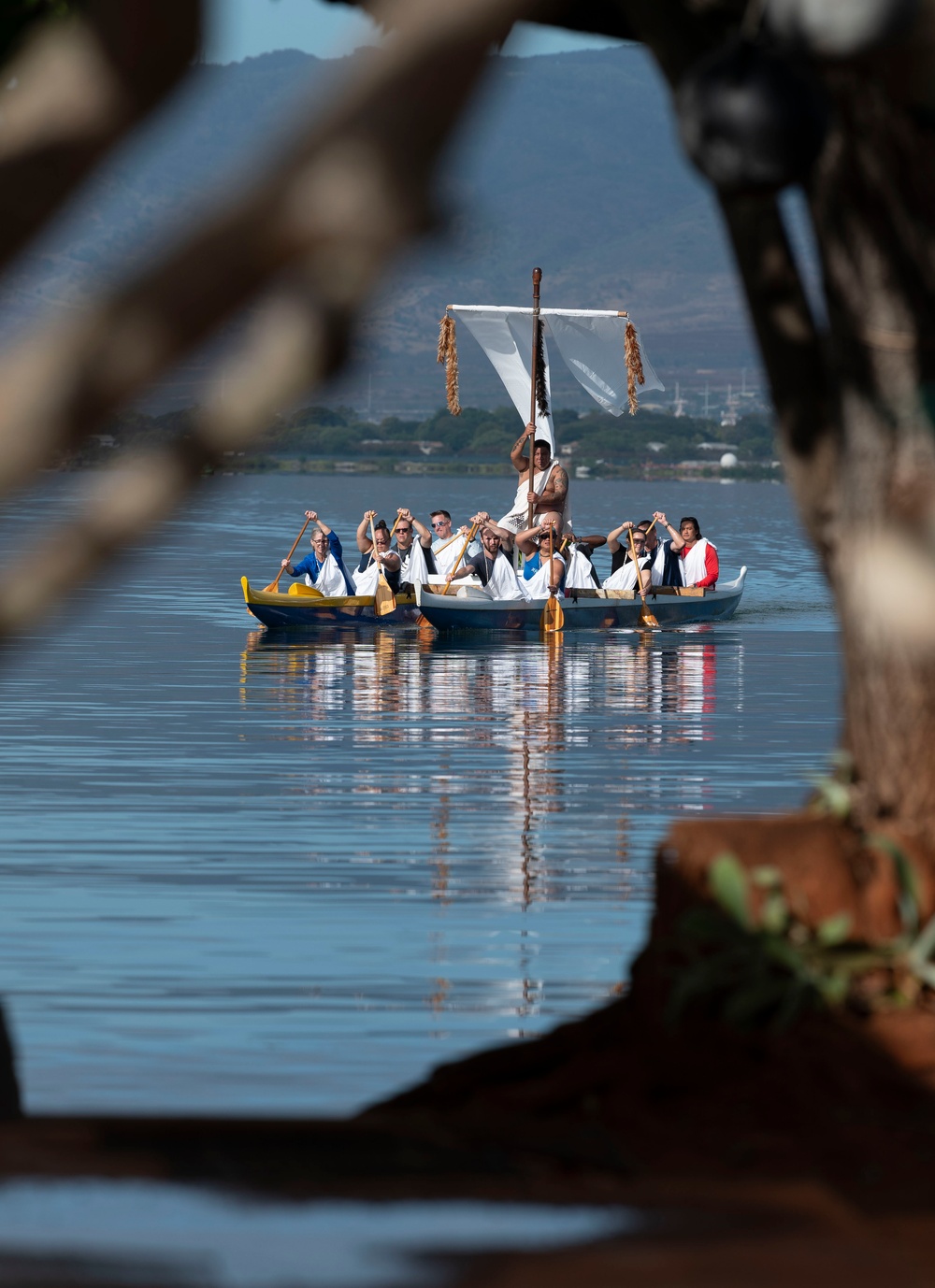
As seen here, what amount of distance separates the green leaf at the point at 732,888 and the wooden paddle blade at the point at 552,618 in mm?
26882

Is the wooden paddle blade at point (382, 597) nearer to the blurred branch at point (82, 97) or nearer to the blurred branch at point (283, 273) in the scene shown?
the blurred branch at point (82, 97)

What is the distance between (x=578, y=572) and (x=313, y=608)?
4.09 meters

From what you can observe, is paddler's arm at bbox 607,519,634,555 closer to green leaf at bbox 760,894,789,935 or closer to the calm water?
the calm water

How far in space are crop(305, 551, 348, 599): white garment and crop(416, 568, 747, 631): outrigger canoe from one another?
1.47 metres

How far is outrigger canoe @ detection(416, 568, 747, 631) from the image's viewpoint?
31938 mm

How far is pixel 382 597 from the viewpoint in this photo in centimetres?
3278

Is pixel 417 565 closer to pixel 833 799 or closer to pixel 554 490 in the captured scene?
pixel 554 490

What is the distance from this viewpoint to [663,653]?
32.1 m

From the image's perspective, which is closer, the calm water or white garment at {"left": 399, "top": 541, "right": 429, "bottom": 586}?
the calm water

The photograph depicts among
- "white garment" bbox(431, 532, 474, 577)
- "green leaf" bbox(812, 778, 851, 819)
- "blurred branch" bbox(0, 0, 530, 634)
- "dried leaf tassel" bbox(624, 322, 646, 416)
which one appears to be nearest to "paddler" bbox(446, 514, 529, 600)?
"white garment" bbox(431, 532, 474, 577)

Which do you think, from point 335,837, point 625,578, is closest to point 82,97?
point 335,837

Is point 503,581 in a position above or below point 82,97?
above

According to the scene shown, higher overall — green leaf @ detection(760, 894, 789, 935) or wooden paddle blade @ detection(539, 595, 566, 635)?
wooden paddle blade @ detection(539, 595, 566, 635)

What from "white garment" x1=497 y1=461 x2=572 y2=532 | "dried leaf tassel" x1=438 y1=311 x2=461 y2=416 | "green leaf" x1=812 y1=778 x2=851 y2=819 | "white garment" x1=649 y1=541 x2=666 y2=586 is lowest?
"green leaf" x1=812 y1=778 x2=851 y2=819
